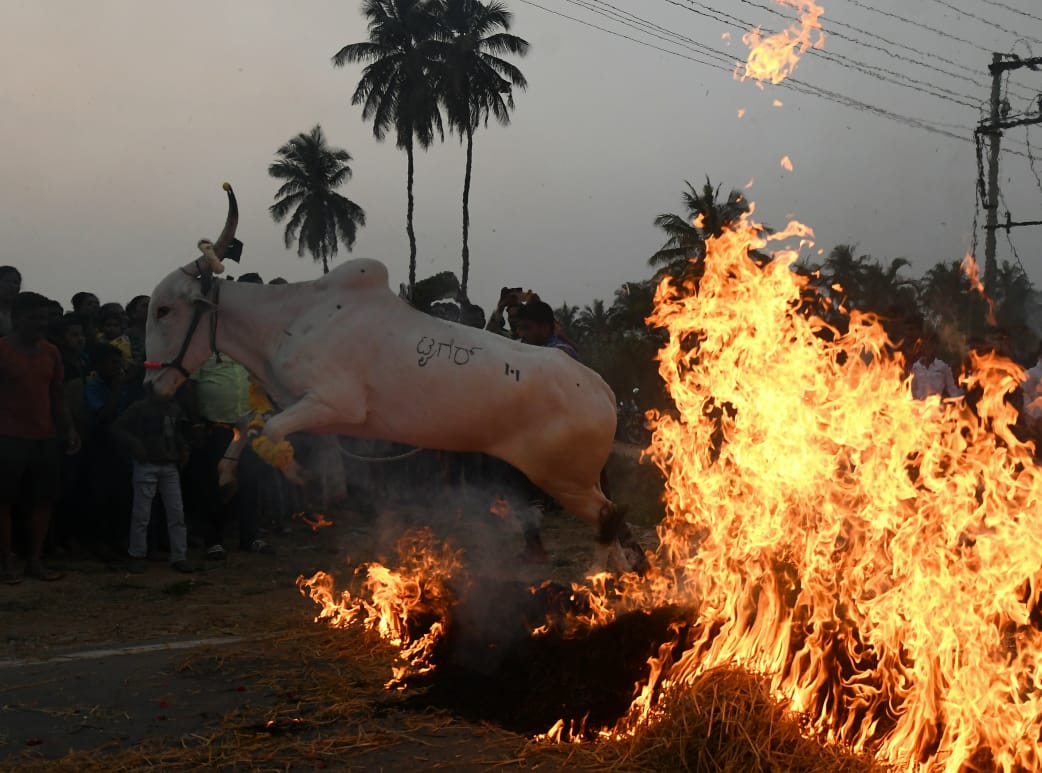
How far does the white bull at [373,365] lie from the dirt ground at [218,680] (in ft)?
3.95

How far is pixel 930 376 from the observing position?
34.4 feet

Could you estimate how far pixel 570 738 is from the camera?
4.68 m

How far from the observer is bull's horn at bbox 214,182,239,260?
736cm

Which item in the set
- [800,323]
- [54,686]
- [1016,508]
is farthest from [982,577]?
[54,686]

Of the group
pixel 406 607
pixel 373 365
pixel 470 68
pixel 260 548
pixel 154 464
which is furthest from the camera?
pixel 470 68

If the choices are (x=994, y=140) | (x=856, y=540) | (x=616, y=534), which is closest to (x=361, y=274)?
(x=616, y=534)

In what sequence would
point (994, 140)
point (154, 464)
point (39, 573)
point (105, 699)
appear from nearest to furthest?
point (105, 699) < point (39, 573) < point (154, 464) < point (994, 140)

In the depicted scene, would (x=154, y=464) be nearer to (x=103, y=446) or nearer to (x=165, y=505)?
(x=165, y=505)

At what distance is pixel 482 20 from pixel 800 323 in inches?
1566

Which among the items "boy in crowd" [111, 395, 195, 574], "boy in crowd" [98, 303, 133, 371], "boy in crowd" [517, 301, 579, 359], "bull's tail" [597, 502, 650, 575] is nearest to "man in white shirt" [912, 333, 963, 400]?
"boy in crowd" [517, 301, 579, 359]

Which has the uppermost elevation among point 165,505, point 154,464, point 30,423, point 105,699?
point 30,423

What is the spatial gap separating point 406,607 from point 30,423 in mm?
4646

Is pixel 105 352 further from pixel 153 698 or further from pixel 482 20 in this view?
pixel 482 20

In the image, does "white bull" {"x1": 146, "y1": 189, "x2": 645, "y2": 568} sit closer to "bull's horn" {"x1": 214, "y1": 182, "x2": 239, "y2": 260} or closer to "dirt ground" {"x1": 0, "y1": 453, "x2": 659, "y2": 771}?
"bull's horn" {"x1": 214, "y1": 182, "x2": 239, "y2": 260}
